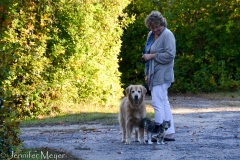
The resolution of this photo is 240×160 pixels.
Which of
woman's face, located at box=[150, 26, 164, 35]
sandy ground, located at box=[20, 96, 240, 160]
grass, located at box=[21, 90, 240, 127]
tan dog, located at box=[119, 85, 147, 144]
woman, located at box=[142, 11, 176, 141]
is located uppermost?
woman's face, located at box=[150, 26, 164, 35]

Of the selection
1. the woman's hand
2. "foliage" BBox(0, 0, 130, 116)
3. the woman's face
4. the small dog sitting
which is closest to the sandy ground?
the small dog sitting

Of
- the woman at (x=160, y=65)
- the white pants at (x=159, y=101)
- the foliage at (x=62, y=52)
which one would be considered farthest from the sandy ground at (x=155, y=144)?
the foliage at (x=62, y=52)

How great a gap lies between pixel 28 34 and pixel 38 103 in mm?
1886

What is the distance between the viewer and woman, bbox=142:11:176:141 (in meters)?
11.1

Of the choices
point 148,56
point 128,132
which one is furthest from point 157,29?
point 128,132

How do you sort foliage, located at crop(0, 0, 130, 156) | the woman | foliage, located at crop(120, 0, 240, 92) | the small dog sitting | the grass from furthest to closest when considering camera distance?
foliage, located at crop(120, 0, 240, 92) < foliage, located at crop(0, 0, 130, 156) < the grass < the woman < the small dog sitting

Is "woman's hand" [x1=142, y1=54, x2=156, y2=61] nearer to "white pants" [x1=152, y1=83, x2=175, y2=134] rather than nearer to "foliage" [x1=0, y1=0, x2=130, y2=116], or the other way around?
"white pants" [x1=152, y1=83, x2=175, y2=134]

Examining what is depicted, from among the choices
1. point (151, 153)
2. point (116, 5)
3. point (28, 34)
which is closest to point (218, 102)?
point (116, 5)

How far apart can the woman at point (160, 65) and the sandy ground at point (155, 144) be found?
60cm

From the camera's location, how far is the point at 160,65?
36.6 ft

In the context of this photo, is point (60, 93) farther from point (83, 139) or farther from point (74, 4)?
point (83, 139)

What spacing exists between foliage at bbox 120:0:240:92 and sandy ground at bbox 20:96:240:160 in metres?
8.98

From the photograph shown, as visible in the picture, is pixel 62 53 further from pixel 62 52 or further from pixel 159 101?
pixel 159 101

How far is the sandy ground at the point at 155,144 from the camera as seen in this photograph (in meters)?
9.42
